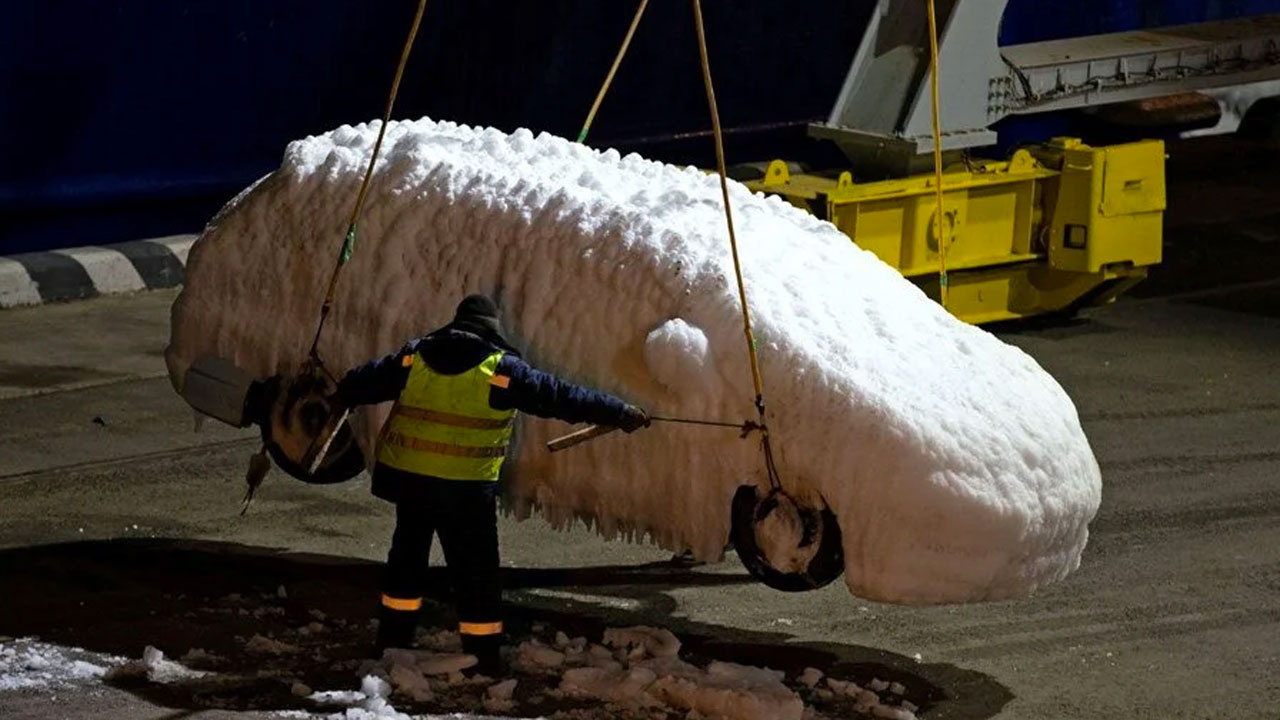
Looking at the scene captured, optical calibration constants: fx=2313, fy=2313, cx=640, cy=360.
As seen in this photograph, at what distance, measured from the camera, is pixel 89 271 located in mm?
15523

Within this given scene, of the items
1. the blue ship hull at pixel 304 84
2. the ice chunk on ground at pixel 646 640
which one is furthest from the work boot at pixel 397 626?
the blue ship hull at pixel 304 84

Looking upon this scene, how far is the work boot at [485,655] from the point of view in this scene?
8594 millimetres

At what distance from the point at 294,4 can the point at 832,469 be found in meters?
9.44

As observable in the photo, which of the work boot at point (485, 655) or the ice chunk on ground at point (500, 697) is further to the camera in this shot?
the work boot at point (485, 655)

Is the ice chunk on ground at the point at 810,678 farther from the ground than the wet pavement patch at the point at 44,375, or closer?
closer

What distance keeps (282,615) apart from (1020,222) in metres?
6.87

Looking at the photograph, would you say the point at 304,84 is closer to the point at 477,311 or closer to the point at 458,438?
the point at 477,311

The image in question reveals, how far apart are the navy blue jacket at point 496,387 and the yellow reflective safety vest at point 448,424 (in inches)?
1.1

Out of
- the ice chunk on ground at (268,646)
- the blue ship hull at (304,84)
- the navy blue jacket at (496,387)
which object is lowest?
the ice chunk on ground at (268,646)

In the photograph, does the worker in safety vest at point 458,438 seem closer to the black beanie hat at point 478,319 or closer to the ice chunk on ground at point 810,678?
the black beanie hat at point 478,319

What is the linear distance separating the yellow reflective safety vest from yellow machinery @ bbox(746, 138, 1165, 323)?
5.61 m

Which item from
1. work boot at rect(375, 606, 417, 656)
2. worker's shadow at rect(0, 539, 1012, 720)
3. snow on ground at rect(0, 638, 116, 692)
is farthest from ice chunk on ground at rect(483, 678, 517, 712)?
snow on ground at rect(0, 638, 116, 692)

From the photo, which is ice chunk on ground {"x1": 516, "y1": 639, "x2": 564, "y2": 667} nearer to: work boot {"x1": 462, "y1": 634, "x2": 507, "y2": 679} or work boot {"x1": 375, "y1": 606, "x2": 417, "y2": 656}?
work boot {"x1": 462, "y1": 634, "x2": 507, "y2": 679}

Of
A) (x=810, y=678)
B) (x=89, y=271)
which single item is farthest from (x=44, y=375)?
(x=810, y=678)
